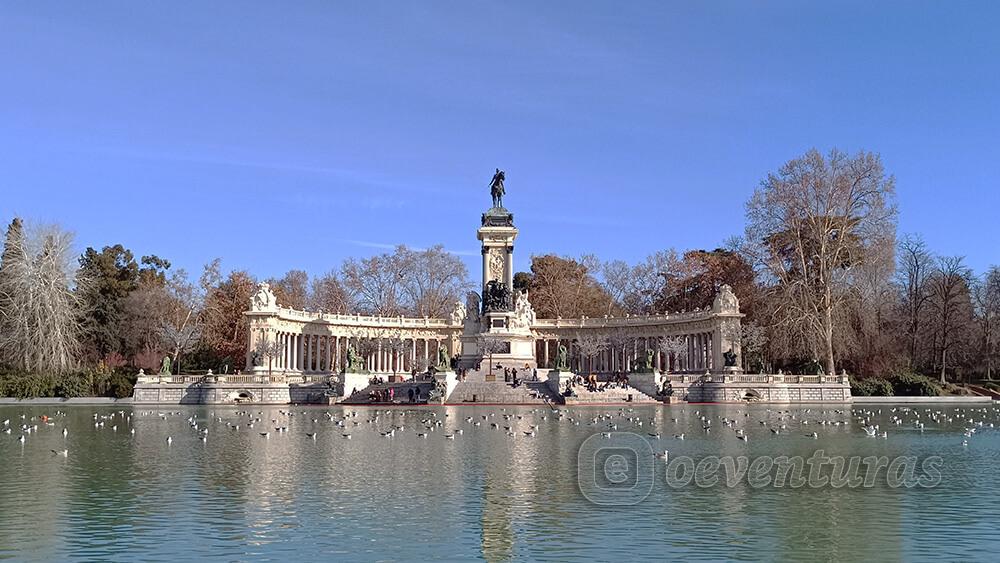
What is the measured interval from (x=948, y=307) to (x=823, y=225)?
63.4ft

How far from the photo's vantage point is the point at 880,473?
62.7 ft

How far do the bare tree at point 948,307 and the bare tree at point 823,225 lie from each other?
47.6 ft

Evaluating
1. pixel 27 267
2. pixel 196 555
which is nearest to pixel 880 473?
pixel 196 555

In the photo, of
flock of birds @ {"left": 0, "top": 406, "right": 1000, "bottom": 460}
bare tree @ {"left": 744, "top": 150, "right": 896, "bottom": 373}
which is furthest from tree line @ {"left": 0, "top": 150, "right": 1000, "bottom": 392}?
flock of birds @ {"left": 0, "top": 406, "right": 1000, "bottom": 460}

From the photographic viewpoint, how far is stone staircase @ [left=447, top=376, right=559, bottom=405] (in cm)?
5028

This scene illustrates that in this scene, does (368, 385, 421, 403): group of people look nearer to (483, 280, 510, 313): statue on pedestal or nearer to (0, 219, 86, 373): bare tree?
(483, 280, 510, 313): statue on pedestal

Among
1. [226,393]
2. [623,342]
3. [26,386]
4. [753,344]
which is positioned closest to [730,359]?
[753,344]

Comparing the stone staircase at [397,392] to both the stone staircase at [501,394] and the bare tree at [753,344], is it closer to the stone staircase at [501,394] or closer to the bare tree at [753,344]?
the stone staircase at [501,394]

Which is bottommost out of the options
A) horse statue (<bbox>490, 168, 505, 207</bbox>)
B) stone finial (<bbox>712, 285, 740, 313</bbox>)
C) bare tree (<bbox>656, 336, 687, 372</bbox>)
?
bare tree (<bbox>656, 336, 687, 372</bbox>)

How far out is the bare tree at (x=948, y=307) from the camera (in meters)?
68.9

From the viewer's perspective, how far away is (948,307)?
2724 inches

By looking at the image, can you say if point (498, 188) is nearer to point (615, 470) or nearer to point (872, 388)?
point (872, 388)

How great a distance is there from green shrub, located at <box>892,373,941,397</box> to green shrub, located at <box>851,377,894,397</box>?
1.15m

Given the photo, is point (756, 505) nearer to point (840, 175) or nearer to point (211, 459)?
point (211, 459)
